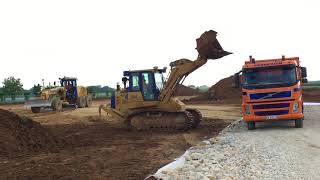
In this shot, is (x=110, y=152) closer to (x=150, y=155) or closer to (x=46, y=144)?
(x=150, y=155)

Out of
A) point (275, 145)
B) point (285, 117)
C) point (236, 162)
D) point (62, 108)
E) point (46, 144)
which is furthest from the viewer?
point (62, 108)

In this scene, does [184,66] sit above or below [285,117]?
above

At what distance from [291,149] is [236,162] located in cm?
259

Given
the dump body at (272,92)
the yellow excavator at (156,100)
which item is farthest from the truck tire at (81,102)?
the dump body at (272,92)

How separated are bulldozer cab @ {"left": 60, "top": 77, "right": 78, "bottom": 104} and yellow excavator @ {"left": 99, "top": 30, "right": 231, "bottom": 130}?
63.5 feet

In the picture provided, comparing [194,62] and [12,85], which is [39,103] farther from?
[12,85]

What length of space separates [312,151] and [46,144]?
832 cm

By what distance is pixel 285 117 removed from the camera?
1789cm

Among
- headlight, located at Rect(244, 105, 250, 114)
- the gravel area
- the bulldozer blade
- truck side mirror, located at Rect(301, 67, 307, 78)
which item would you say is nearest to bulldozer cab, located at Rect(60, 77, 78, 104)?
the bulldozer blade

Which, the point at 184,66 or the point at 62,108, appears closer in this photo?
the point at 184,66

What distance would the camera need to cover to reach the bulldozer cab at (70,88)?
39750 millimetres

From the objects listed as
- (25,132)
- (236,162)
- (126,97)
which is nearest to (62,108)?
(126,97)

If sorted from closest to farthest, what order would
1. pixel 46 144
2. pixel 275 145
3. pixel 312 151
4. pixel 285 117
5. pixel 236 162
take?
pixel 236 162 < pixel 312 151 < pixel 275 145 < pixel 46 144 < pixel 285 117

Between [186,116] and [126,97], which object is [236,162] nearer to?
[186,116]
